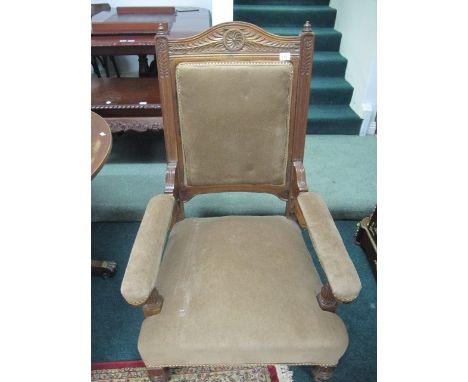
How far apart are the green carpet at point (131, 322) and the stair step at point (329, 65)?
1900 mm

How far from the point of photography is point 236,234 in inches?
45.8

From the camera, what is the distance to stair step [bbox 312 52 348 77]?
9.87 feet

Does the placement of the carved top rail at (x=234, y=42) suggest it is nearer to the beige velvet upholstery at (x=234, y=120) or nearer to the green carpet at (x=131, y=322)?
the beige velvet upholstery at (x=234, y=120)

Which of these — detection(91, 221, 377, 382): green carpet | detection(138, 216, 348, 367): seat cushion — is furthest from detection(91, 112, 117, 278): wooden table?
detection(138, 216, 348, 367): seat cushion

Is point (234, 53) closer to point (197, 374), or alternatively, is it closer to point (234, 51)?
point (234, 51)

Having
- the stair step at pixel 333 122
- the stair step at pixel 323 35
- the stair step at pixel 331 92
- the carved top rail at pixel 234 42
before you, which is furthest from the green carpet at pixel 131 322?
the stair step at pixel 323 35

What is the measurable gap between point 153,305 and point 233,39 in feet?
2.75

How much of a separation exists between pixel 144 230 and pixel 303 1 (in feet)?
10.9

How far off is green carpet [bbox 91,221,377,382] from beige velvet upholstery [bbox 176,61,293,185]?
72 cm

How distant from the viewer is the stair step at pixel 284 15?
307 cm

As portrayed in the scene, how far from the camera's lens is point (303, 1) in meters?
3.35

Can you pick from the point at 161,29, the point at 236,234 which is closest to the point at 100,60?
the point at 161,29

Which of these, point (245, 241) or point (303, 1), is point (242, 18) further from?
point (245, 241)

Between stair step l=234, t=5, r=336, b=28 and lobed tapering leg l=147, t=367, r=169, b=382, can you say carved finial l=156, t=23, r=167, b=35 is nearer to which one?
lobed tapering leg l=147, t=367, r=169, b=382
